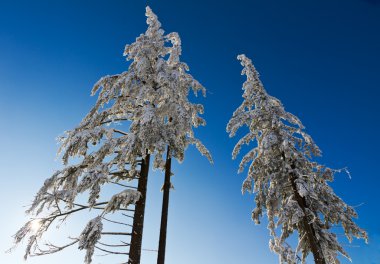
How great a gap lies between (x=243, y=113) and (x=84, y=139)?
9389mm

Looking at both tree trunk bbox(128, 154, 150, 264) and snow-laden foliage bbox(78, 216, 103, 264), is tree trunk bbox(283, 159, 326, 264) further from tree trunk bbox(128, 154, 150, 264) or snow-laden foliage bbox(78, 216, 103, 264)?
snow-laden foliage bbox(78, 216, 103, 264)

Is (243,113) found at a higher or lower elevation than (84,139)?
higher

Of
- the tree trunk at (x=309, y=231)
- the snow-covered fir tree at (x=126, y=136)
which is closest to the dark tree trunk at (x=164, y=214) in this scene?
the snow-covered fir tree at (x=126, y=136)

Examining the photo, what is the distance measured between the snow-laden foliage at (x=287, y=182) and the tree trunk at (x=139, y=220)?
656 centimetres

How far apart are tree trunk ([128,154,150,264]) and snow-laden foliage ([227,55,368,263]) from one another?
6.56 meters

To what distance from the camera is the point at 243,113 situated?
16.8 meters

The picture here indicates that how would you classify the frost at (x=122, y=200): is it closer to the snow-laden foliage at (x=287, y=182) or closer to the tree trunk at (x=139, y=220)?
the tree trunk at (x=139, y=220)

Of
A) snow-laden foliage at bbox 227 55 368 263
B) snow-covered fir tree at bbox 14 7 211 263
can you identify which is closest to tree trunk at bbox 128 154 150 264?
snow-covered fir tree at bbox 14 7 211 263

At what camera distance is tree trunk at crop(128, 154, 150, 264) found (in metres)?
9.70

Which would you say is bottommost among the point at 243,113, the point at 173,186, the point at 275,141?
the point at 173,186

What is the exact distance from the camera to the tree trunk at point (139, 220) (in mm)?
9700

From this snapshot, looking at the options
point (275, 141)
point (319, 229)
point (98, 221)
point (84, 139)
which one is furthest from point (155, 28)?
point (319, 229)

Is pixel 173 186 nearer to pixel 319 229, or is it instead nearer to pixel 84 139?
pixel 84 139

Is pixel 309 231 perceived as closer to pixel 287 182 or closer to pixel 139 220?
pixel 287 182
